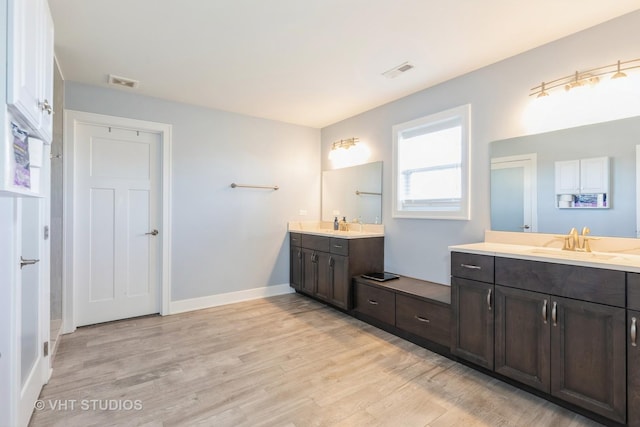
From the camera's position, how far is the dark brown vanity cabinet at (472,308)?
2139mm

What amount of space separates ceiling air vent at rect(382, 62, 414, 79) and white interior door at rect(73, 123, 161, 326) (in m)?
2.64

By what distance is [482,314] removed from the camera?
7.16ft

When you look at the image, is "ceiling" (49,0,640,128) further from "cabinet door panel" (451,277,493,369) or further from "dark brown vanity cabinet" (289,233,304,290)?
"dark brown vanity cabinet" (289,233,304,290)

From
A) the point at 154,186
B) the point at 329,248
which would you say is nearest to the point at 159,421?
the point at 329,248

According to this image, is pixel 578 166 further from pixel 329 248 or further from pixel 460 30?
pixel 329 248

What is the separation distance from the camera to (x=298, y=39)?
2.30 meters

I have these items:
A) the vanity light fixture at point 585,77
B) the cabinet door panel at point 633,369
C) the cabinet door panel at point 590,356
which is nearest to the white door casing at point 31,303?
the cabinet door panel at point 590,356

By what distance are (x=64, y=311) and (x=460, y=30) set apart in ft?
13.7

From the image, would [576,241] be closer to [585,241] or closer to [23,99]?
[585,241]

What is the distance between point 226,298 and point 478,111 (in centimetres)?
346

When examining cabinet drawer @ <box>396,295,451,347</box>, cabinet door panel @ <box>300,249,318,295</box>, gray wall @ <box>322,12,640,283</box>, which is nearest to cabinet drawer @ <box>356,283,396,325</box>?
cabinet drawer @ <box>396,295,451,347</box>

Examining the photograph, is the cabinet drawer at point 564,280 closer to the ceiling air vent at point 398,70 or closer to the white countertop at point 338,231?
the white countertop at point 338,231

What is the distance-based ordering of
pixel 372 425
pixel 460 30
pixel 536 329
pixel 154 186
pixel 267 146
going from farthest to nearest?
pixel 267 146
pixel 154 186
pixel 460 30
pixel 536 329
pixel 372 425

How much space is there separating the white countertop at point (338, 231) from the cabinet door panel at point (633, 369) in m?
2.23
